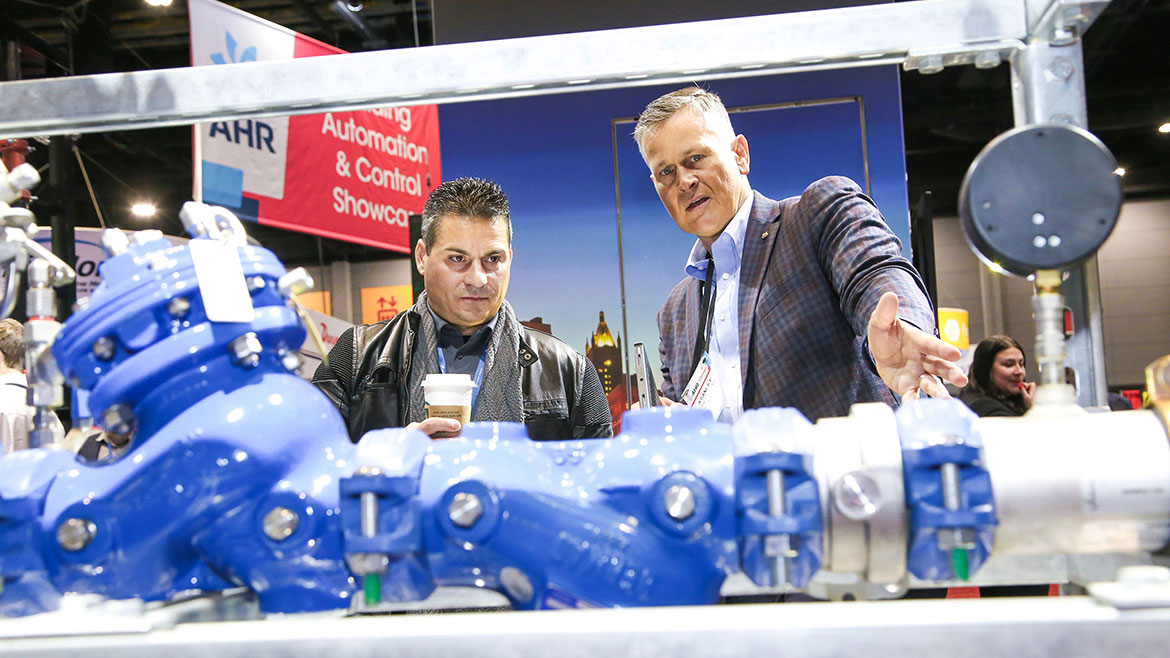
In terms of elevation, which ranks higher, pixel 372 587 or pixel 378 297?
pixel 378 297

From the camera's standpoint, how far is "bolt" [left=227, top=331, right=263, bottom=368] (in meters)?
0.80

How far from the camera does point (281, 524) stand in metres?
0.76

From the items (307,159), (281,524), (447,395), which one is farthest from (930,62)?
(307,159)

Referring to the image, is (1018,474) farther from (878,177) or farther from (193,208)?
(878,177)

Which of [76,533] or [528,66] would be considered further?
[528,66]

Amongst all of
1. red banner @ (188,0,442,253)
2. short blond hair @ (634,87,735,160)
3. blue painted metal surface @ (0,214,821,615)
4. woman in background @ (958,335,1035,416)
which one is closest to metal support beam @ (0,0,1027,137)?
blue painted metal surface @ (0,214,821,615)

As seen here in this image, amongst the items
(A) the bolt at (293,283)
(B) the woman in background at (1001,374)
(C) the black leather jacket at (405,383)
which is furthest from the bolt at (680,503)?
(B) the woman in background at (1001,374)

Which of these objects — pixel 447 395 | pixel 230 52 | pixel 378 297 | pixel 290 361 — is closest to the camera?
pixel 290 361

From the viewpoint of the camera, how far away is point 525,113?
156 inches

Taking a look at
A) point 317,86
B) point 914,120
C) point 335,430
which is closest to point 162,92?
point 317,86

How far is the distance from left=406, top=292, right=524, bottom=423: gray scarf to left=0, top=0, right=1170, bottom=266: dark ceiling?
3.43 metres

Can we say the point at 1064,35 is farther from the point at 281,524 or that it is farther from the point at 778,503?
the point at 281,524

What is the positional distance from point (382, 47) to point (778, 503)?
29.0ft

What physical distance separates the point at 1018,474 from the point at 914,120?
999 centimetres
